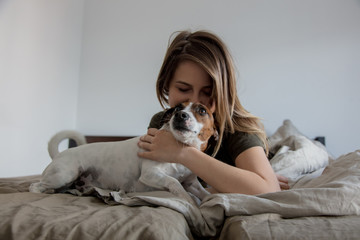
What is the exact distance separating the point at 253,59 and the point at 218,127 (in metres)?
1.81

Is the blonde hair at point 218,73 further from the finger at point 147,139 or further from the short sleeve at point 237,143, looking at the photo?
the finger at point 147,139

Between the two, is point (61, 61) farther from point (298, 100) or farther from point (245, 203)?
point (245, 203)

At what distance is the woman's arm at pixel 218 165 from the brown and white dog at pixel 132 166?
0.05 m

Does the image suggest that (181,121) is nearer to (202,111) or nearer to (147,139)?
(202,111)

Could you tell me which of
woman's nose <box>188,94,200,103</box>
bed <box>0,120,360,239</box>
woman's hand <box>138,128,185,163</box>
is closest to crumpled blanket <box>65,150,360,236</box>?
bed <box>0,120,360,239</box>

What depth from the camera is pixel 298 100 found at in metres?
2.87

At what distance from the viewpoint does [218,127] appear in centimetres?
136

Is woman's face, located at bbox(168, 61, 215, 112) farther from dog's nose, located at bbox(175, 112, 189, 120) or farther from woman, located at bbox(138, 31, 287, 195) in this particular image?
dog's nose, located at bbox(175, 112, 189, 120)

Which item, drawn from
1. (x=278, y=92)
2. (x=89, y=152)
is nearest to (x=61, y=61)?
(x=89, y=152)

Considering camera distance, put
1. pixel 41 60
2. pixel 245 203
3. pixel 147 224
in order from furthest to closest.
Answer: pixel 41 60
pixel 245 203
pixel 147 224

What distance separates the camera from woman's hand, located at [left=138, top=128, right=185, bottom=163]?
120 centimetres

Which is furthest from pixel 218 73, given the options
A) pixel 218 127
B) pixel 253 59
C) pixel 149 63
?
pixel 149 63

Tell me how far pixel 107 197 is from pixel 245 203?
42 centimetres

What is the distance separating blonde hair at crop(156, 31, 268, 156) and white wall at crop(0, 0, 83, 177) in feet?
4.43
